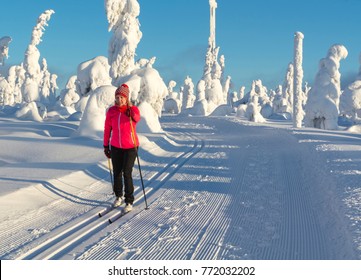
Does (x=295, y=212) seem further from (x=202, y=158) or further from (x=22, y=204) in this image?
(x=202, y=158)

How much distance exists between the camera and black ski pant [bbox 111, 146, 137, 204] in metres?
6.20

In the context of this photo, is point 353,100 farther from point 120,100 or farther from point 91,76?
point 120,100

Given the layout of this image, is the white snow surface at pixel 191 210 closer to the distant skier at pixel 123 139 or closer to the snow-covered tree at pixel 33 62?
the distant skier at pixel 123 139

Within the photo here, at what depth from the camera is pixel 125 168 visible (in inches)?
247

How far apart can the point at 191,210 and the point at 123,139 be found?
5.30 feet

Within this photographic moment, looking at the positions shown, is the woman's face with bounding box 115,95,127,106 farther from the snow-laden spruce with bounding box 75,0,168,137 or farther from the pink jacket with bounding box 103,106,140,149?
the snow-laden spruce with bounding box 75,0,168,137

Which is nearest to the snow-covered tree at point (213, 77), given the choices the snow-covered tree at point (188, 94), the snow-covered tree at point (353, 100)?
the snow-covered tree at point (188, 94)

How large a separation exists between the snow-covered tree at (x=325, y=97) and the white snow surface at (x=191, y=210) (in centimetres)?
2052

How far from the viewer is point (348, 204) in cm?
587

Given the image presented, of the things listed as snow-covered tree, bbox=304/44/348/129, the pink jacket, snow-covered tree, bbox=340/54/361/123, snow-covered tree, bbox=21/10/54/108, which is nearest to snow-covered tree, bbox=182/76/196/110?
snow-covered tree, bbox=21/10/54/108

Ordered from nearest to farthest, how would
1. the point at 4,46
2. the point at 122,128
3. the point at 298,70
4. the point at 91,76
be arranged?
the point at 122,128
the point at 91,76
the point at 298,70
the point at 4,46

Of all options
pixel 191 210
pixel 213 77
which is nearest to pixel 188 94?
pixel 213 77

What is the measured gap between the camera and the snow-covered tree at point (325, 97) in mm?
30609

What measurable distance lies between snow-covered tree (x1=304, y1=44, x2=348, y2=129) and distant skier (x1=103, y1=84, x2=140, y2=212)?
2746 centimetres
